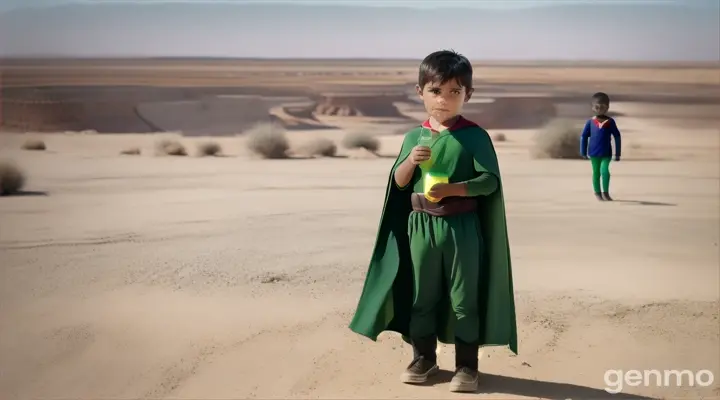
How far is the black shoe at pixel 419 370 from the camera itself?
5.30 m

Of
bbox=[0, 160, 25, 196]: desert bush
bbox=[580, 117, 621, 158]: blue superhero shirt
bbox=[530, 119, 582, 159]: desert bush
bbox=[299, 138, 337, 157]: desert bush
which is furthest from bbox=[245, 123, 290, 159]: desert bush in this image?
bbox=[580, 117, 621, 158]: blue superhero shirt

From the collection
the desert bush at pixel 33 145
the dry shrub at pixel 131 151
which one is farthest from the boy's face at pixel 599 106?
the desert bush at pixel 33 145

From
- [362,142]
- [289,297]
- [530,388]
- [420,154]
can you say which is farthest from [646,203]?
[362,142]

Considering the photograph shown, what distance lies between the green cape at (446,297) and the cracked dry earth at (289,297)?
1.22ft

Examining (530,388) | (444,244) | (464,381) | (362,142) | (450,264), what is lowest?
(362,142)

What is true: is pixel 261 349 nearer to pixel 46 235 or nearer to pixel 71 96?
pixel 46 235

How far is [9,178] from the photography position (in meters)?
14.6

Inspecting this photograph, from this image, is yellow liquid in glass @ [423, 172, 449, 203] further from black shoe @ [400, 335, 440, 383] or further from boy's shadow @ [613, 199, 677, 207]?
boy's shadow @ [613, 199, 677, 207]

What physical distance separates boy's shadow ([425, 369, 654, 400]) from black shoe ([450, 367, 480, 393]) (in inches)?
3.4

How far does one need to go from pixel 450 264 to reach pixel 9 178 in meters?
11.1

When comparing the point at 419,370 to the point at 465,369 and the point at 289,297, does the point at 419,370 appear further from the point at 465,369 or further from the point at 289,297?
the point at 289,297

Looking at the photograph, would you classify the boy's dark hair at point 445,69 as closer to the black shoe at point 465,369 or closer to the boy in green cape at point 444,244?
the boy in green cape at point 444,244

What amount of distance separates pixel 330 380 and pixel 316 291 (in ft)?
6.94

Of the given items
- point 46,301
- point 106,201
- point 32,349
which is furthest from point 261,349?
point 106,201
